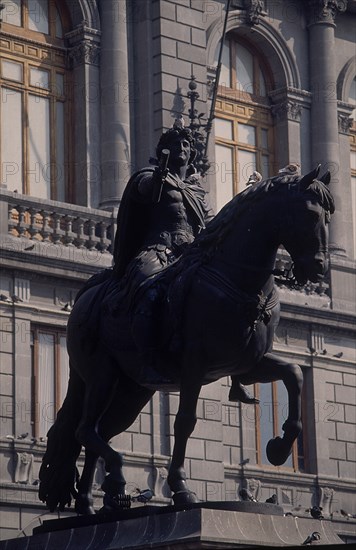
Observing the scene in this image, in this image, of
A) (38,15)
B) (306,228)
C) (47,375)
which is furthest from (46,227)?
(306,228)

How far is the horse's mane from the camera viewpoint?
16.3 metres

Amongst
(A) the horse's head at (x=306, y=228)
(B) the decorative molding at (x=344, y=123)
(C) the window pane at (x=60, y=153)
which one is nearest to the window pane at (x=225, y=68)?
(B) the decorative molding at (x=344, y=123)

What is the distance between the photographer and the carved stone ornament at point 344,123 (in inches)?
1642

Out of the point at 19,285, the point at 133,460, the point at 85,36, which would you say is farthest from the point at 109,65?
the point at 133,460

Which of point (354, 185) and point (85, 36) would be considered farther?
point (354, 185)

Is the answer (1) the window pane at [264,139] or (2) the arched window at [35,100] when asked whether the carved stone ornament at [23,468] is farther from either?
(1) the window pane at [264,139]

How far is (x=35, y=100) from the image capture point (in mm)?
36062

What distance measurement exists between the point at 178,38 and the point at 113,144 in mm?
2853

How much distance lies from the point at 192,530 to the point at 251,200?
113 inches

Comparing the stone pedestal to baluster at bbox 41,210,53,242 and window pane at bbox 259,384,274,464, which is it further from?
window pane at bbox 259,384,274,464

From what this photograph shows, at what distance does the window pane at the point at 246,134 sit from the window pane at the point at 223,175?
54 cm

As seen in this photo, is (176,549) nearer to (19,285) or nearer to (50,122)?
(19,285)

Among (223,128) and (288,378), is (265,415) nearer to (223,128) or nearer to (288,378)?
(223,128)

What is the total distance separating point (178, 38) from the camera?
3766cm
